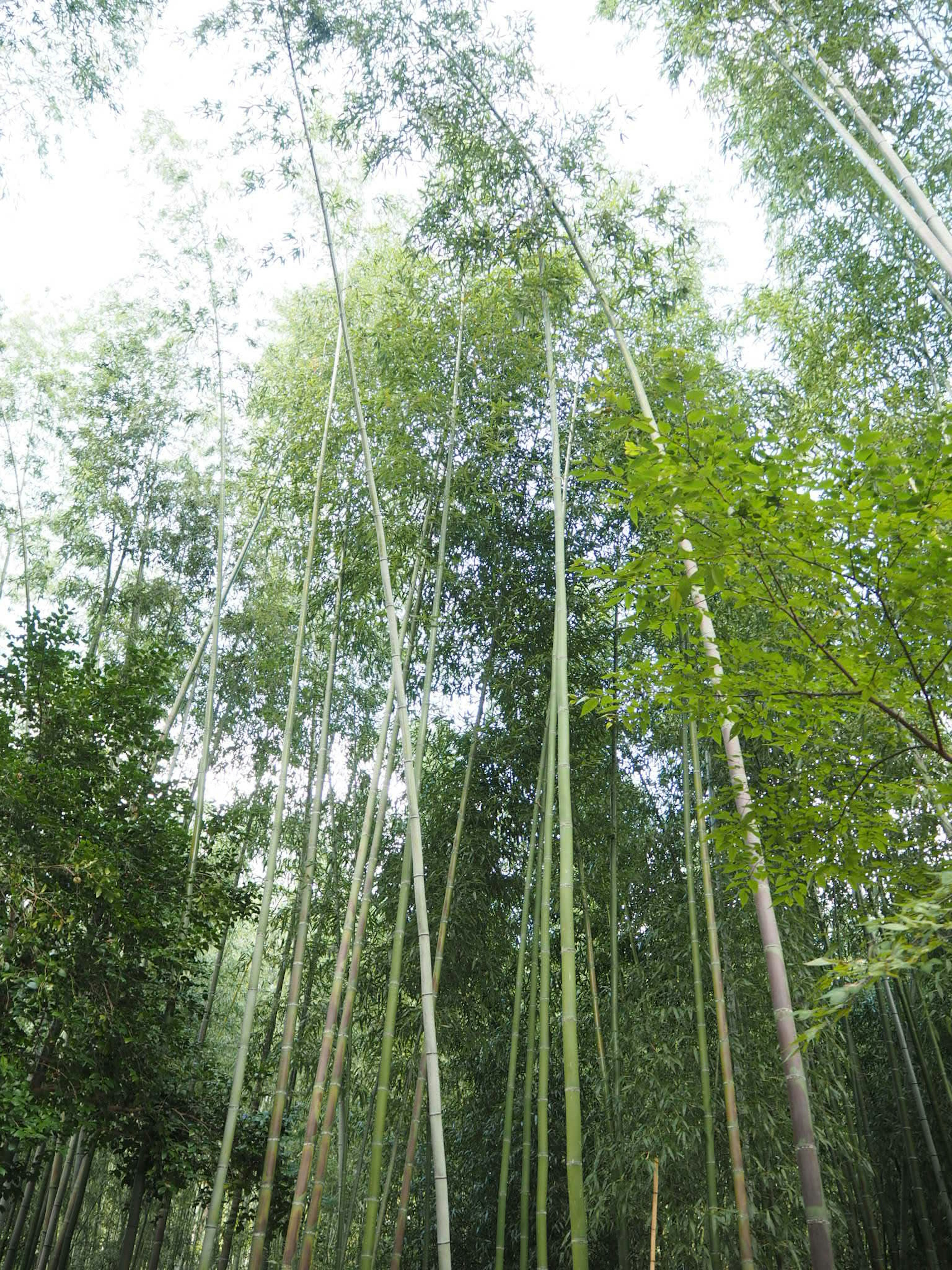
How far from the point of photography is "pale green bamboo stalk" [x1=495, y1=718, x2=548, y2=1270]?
3.88 m

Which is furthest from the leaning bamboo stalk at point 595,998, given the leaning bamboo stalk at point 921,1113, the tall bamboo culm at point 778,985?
the tall bamboo culm at point 778,985

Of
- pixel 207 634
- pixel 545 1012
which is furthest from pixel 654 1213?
pixel 207 634

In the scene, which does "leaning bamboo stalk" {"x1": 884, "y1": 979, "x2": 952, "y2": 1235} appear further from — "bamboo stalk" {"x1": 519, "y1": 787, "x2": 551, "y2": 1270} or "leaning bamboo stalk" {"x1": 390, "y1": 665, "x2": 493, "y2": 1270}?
"leaning bamboo stalk" {"x1": 390, "y1": 665, "x2": 493, "y2": 1270}

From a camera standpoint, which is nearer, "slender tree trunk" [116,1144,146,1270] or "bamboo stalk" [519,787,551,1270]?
"bamboo stalk" [519,787,551,1270]

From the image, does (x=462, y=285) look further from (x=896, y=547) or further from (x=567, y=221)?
(x=896, y=547)

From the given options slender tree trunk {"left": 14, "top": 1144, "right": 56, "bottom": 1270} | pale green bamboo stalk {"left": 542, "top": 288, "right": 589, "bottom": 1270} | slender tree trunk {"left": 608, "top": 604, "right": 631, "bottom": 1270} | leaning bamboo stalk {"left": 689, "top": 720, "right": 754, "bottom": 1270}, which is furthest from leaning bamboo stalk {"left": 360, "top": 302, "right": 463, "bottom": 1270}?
slender tree trunk {"left": 14, "top": 1144, "right": 56, "bottom": 1270}

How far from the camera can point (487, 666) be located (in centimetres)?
552

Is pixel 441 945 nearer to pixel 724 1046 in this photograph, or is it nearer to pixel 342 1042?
pixel 342 1042

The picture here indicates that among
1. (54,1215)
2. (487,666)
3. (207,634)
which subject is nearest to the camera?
(54,1215)

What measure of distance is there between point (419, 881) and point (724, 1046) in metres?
Answer: 1.59

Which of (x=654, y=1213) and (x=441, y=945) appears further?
(x=441, y=945)

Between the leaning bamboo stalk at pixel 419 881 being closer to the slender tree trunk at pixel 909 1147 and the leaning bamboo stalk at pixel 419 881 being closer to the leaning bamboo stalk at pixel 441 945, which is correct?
the leaning bamboo stalk at pixel 441 945

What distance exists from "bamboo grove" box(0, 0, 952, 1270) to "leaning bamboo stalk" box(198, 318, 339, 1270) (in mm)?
31

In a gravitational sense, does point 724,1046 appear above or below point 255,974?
below
